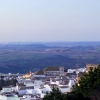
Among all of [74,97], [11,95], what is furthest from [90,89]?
[11,95]

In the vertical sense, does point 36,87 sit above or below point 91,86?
below

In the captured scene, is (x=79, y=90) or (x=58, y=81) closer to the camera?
(x=79, y=90)

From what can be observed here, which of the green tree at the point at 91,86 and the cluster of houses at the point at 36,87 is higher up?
the green tree at the point at 91,86

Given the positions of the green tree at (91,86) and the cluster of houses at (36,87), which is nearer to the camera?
the green tree at (91,86)

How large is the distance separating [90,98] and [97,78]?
5.50 ft

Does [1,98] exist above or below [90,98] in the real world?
below

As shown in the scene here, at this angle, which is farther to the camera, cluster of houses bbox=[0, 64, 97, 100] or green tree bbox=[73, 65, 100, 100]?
cluster of houses bbox=[0, 64, 97, 100]

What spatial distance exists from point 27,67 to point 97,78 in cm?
9844

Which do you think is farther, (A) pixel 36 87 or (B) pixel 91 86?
(A) pixel 36 87

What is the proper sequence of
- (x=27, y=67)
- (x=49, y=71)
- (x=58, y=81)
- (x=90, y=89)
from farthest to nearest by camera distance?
(x=27, y=67)
(x=49, y=71)
(x=58, y=81)
(x=90, y=89)

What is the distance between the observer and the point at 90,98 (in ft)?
89.4

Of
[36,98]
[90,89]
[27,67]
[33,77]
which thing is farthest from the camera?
[27,67]

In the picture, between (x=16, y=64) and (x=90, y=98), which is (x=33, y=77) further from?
(x=16, y=64)

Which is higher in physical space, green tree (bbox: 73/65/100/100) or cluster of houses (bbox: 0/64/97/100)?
green tree (bbox: 73/65/100/100)
